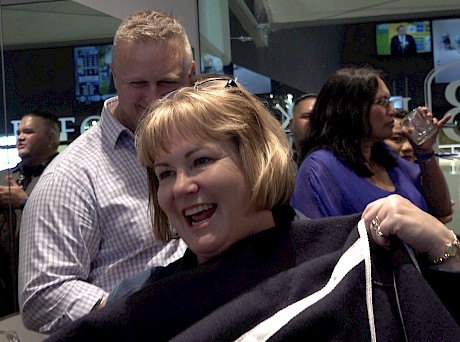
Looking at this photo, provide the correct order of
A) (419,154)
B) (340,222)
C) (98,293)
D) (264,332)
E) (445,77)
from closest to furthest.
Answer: (264,332) → (340,222) → (98,293) → (419,154) → (445,77)

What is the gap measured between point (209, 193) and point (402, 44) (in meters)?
4.03

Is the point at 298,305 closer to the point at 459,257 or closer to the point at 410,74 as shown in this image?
the point at 459,257

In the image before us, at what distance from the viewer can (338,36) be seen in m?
5.14

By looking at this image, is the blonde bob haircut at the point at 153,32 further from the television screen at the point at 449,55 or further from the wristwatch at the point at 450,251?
the television screen at the point at 449,55

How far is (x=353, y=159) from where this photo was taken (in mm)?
2525

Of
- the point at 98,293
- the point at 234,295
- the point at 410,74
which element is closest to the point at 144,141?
the point at 234,295

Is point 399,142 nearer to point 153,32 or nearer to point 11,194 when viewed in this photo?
point 11,194

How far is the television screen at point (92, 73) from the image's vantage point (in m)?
3.96

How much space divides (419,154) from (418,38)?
2.28m

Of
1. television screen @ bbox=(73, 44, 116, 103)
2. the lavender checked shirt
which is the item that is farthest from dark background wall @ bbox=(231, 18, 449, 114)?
the lavender checked shirt

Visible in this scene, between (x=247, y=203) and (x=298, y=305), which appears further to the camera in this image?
(x=247, y=203)

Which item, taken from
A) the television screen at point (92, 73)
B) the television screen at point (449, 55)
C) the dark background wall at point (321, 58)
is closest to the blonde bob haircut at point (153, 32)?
the television screen at point (92, 73)

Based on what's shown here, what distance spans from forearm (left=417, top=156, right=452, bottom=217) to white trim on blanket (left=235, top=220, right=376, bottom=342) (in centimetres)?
183

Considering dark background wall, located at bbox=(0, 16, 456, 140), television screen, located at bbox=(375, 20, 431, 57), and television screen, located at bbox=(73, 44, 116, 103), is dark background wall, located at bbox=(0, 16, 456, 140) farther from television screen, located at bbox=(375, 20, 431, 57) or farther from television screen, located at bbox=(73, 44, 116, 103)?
television screen, located at bbox=(73, 44, 116, 103)
